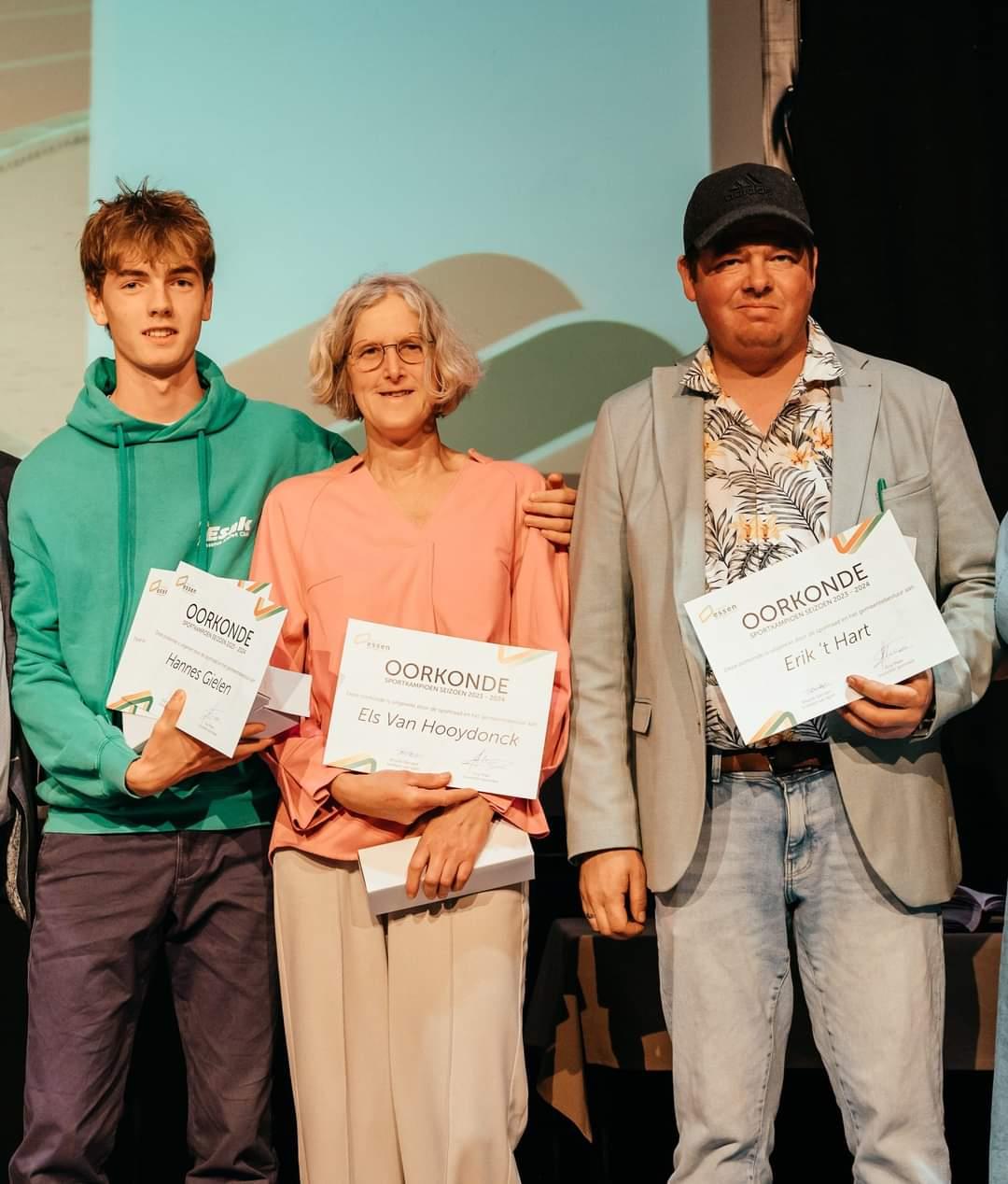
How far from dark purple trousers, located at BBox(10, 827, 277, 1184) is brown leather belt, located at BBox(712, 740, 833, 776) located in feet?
2.95

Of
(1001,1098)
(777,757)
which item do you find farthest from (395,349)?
(1001,1098)

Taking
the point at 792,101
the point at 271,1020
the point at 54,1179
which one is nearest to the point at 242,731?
the point at 271,1020

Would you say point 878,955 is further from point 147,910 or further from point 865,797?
point 147,910

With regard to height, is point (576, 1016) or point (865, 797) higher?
point (865, 797)

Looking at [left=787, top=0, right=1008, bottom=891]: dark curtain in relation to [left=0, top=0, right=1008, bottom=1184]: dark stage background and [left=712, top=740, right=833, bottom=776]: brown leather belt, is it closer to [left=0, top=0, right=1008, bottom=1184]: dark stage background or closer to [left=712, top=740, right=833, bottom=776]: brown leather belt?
[left=0, top=0, right=1008, bottom=1184]: dark stage background

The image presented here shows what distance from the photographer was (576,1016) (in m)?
2.77

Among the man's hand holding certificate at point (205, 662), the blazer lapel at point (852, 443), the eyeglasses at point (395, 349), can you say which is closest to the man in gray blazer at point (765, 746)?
the blazer lapel at point (852, 443)

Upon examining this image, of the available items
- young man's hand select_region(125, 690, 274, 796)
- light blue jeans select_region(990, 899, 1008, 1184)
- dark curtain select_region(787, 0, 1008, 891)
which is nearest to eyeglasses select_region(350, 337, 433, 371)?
young man's hand select_region(125, 690, 274, 796)

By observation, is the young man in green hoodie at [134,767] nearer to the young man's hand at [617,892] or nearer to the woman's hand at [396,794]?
the woman's hand at [396,794]

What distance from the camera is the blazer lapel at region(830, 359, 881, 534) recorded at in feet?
6.94

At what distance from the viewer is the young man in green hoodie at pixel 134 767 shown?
2.31m

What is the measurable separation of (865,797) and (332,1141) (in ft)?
3.27

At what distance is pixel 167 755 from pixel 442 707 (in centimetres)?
48

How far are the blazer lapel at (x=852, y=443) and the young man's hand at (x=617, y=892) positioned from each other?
0.62m
